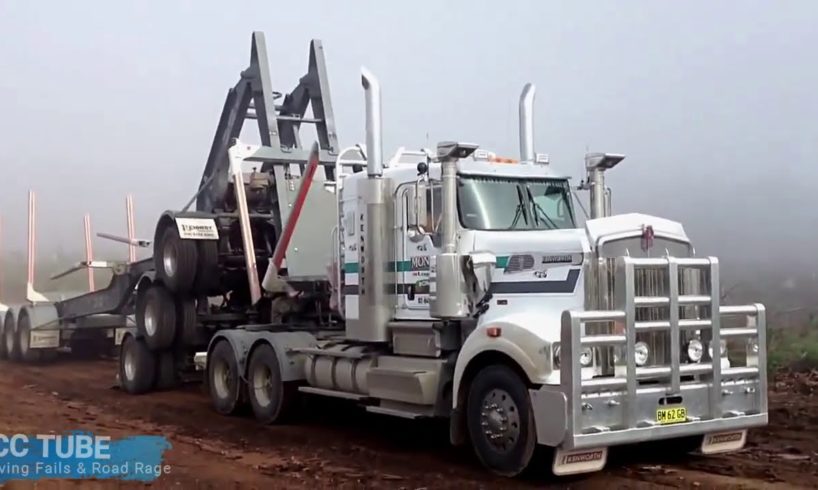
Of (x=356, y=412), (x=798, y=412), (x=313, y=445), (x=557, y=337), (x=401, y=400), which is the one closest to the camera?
(x=557, y=337)

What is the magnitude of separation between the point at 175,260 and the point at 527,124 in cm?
542

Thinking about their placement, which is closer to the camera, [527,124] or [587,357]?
[587,357]

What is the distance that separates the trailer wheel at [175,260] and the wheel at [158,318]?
0.92 feet

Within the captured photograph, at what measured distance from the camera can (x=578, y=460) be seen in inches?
313

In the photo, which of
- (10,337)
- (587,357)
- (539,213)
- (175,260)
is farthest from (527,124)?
(10,337)

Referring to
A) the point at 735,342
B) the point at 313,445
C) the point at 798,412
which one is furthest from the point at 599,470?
the point at 798,412

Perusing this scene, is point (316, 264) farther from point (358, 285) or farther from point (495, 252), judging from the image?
point (495, 252)

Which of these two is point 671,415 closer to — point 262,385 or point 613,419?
point 613,419

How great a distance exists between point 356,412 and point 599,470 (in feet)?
16.1

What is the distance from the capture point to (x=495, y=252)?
9.32 meters

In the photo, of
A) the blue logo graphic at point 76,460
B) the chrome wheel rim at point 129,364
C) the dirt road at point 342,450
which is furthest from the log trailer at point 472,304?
the blue logo graphic at point 76,460

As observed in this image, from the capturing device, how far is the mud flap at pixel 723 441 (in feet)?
29.0

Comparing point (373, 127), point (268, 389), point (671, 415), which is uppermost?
point (373, 127)

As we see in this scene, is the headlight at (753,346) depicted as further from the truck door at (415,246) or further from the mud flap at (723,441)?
the truck door at (415,246)
